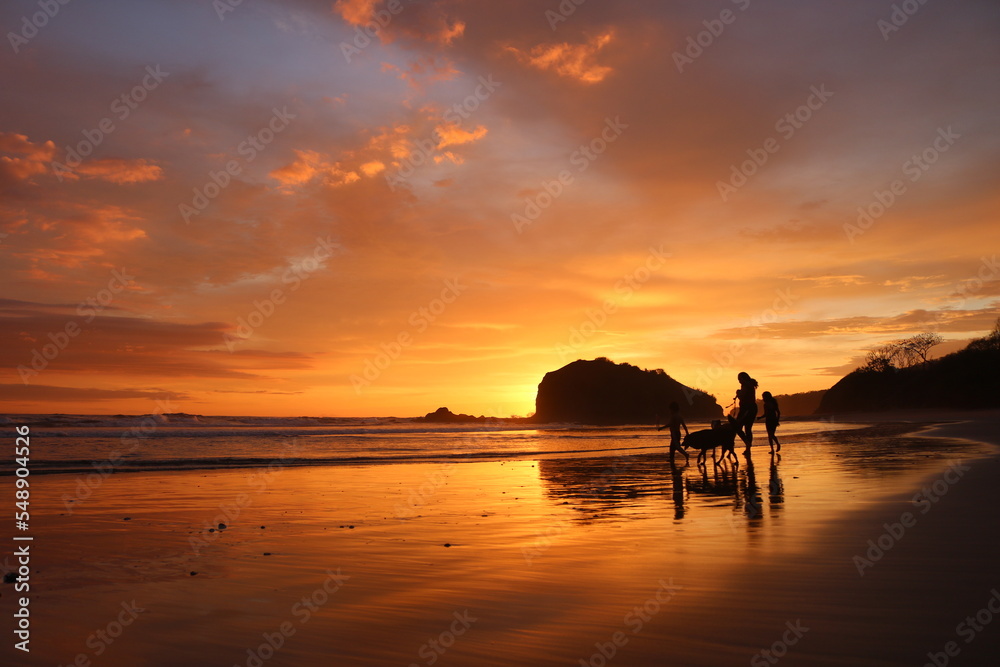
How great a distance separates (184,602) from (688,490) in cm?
971

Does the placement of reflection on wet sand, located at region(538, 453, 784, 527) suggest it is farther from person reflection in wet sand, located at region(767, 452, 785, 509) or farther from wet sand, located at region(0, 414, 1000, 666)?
wet sand, located at region(0, 414, 1000, 666)

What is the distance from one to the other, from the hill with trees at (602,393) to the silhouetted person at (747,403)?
369ft

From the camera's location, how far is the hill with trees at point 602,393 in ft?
446

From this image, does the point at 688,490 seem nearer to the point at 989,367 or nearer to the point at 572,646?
the point at 572,646

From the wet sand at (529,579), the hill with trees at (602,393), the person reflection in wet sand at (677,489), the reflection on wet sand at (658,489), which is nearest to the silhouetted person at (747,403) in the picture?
the reflection on wet sand at (658,489)

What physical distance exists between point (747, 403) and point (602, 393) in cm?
11927

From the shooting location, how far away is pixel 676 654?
3.71 meters

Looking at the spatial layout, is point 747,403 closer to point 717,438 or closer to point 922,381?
point 717,438

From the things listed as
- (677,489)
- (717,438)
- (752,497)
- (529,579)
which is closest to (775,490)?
(752,497)

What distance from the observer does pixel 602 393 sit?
137 m

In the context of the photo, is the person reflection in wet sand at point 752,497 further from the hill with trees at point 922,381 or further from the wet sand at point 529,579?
the hill with trees at point 922,381

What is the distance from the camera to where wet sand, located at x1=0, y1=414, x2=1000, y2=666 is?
395 centimetres

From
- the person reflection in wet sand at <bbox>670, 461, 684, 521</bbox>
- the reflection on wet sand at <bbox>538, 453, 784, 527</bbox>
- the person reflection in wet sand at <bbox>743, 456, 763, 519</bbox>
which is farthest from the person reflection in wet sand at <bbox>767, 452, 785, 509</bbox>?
the person reflection in wet sand at <bbox>670, 461, 684, 521</bbox>

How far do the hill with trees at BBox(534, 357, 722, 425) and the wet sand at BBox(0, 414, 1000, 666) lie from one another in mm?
123105
